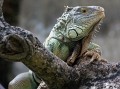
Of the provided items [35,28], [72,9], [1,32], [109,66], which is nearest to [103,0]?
[35,28]

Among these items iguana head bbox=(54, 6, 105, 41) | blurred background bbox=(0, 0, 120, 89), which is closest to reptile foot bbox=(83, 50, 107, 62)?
iguana head bbox=(54, 6, 105, 41)

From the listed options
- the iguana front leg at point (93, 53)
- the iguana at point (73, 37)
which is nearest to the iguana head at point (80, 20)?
the iguana at point (73, 37)

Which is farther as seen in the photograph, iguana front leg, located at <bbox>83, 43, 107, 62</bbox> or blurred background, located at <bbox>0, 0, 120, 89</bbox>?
blurred background, located at <bbox>0, 0, 120, 89</bbox>

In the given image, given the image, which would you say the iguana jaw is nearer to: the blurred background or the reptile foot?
the reptile foot

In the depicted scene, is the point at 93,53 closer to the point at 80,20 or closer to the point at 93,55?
the point at 93,55

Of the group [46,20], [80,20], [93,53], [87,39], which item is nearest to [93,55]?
[93,53]

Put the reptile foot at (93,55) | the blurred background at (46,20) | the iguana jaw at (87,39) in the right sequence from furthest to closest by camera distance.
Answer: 1. the blurred background at (46,20)
2. the iguana jaw at (87,39)
3. the reptile foot at (93,55)

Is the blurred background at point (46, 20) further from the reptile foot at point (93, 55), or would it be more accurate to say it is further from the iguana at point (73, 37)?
the reptile foot at point (93, 55)
